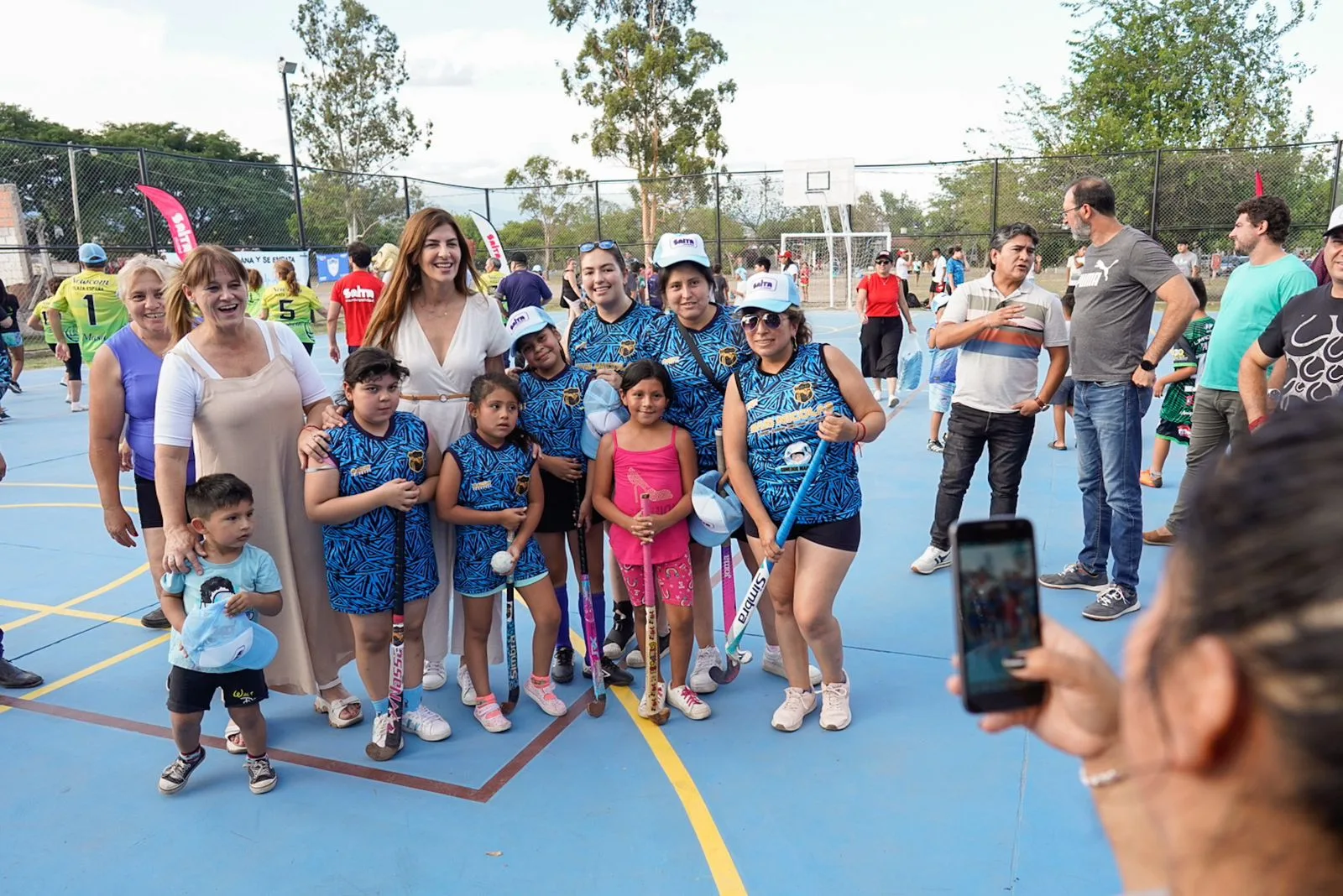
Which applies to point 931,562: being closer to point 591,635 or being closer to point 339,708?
point 591,635

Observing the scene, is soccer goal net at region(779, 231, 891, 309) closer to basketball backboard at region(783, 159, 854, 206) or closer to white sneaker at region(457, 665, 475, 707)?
basketball backboard at region(783, 159, 854, 206)

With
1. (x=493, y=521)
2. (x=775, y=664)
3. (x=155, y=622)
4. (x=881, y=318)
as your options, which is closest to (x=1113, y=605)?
(x=775, y=664)

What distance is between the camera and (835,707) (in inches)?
149

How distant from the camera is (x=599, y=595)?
432 centimetres

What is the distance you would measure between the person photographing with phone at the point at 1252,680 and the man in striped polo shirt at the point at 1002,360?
4.40 meters

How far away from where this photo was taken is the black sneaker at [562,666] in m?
4.30

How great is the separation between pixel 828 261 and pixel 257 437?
81.9 ft


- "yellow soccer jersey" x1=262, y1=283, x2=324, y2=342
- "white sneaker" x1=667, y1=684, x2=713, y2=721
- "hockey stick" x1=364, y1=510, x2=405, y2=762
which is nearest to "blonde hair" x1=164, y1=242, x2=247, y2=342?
"hockey stick" x1=364, y1=510, x2=405, y2=762

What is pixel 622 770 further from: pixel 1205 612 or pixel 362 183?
pixel 362 183

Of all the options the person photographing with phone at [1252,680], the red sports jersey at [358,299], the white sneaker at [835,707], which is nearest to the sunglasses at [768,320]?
the white sneaker at [835,707]

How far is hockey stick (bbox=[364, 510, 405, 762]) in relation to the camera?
11.8 ft

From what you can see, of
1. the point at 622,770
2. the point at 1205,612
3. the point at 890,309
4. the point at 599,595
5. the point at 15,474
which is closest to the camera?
the point at 1205,612

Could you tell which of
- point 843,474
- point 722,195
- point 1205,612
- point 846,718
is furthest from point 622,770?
point 722,195

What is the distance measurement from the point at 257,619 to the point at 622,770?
1.56m
